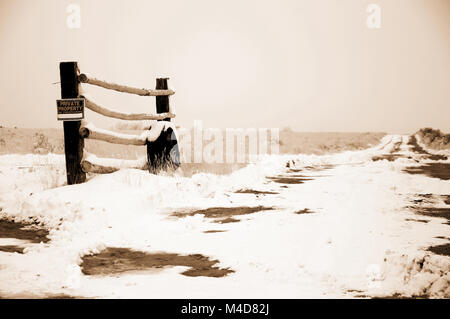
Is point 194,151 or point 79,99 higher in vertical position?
point 79,99

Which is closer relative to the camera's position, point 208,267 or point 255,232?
point 208,267

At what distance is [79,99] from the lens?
7.09 metres

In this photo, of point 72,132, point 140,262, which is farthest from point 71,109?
point 140,262

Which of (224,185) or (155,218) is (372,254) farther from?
(224,185)

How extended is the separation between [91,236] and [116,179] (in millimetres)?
2892

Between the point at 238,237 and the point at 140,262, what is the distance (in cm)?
101

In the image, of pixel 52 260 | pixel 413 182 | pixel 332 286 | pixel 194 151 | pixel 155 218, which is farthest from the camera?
pixel 194 151

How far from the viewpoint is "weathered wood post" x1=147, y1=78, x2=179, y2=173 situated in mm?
8281

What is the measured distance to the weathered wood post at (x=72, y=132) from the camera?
714 centimetres

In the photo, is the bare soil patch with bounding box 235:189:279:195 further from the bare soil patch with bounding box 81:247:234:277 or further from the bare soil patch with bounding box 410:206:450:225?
the bare soil patch with bounding box 81:247:234:277

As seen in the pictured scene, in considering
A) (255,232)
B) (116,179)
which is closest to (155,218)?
(255,232)

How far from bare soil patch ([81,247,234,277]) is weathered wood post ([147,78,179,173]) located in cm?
440

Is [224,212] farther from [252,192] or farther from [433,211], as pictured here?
[433,211]

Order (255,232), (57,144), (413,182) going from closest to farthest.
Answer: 1. (255,232)
2. (413,182)
3. (57,144)
